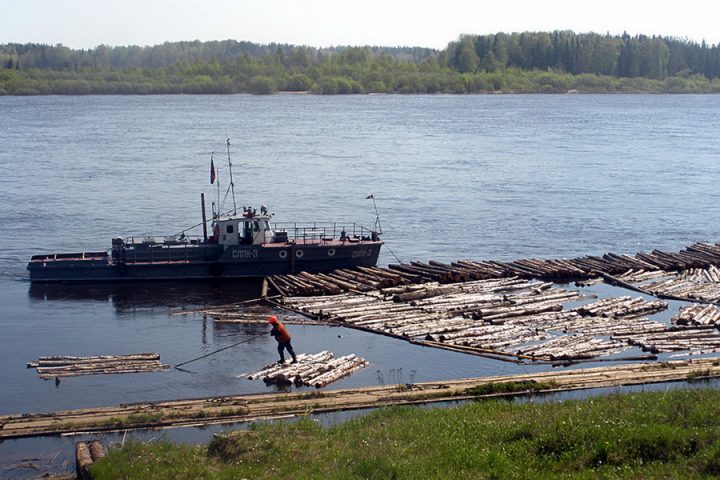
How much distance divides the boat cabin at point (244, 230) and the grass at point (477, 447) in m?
24.9

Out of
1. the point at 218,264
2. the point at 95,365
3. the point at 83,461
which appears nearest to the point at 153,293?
the point at 218,264

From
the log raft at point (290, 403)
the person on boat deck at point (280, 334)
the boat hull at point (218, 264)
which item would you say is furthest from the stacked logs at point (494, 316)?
the person on boat deck at point (280, 334)

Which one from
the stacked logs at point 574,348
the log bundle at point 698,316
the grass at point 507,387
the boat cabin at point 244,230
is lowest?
the stacked logs at point 574,348

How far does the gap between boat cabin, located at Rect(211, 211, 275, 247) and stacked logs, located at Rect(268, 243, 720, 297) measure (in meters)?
2.24

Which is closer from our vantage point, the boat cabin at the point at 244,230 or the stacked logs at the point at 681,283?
the stacked logs at the point at 681,283

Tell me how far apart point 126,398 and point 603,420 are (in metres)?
16.1

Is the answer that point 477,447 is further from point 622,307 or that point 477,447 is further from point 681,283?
point 681,283

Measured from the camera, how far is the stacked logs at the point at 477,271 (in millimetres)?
44906

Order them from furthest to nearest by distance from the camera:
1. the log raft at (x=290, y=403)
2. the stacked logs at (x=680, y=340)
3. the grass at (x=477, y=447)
A: the stacked logs at (x=680, y=340)
the log raft at (x=290, y=403)
the grass at (x=477, y=447)

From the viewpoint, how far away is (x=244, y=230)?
4869 cm

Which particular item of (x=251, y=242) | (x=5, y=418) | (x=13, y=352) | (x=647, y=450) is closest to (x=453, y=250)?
(x=251, y=242)

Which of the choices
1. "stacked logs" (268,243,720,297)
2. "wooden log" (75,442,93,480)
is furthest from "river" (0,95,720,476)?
"stacked logs" (268,243,720,297)

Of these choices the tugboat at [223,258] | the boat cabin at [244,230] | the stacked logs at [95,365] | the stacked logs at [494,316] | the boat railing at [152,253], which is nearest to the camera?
the stacked logs at [95,365]

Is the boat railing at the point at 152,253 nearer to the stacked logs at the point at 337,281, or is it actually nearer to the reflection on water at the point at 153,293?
the reflection on water at the point at 153,293
